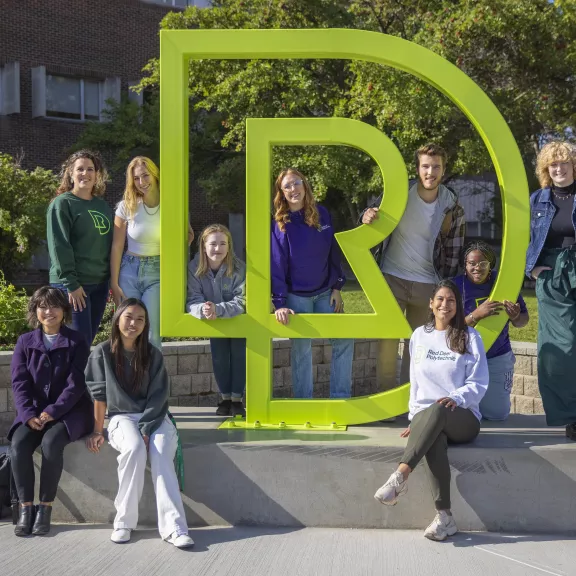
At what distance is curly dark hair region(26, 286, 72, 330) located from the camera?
438cm

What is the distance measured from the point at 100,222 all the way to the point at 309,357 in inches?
59.6

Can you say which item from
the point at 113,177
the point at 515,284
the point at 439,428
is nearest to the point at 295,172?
the point at 515,284

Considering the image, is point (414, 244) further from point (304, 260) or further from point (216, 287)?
point (216, 287)

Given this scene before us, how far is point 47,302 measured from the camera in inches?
172

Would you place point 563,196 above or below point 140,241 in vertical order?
above

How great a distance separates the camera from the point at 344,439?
446 cm

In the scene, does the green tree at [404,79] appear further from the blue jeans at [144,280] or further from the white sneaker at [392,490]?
the white sneaker at [392,490]

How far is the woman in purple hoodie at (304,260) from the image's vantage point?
490cm

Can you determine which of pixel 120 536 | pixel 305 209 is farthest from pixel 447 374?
pixel 120 536

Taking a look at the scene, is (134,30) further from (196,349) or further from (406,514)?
(406,514)

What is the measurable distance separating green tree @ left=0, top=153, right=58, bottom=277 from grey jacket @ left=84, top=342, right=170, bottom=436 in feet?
32.9

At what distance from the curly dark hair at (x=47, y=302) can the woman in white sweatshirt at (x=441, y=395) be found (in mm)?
1890

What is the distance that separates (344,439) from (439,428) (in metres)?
0.64

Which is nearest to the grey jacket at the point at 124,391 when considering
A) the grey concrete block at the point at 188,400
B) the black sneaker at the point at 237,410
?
the black sneaker at the point at 237,410
